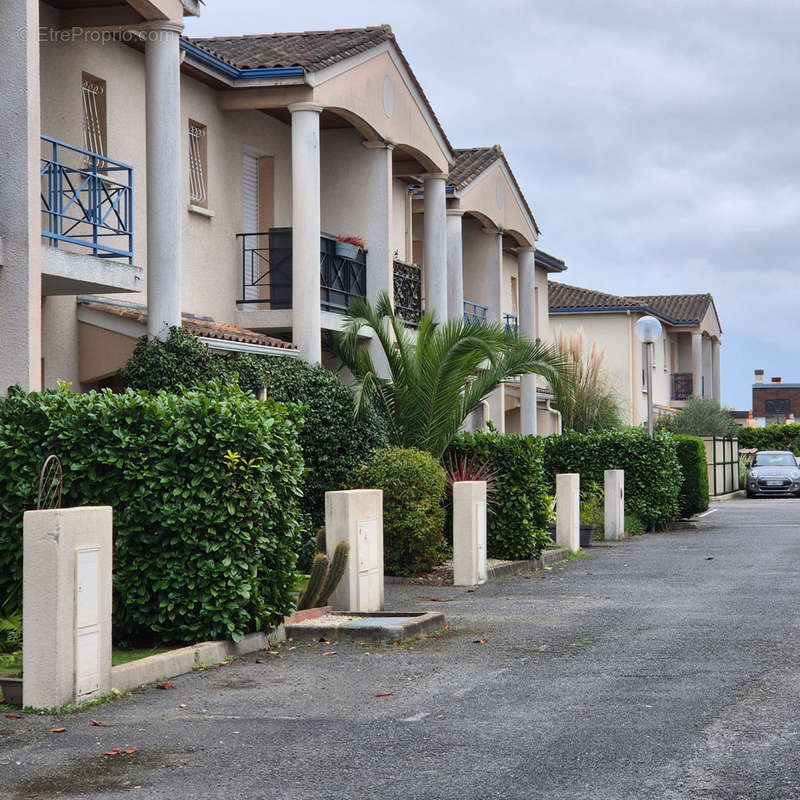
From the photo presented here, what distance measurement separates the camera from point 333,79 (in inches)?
770

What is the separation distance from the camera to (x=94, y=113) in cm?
1708

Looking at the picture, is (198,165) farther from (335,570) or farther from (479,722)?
(479,722)

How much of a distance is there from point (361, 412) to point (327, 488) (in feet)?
3.82

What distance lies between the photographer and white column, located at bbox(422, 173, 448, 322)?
24062mm

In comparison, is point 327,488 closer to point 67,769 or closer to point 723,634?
point 723,634

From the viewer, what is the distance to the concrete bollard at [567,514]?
21.4 meters

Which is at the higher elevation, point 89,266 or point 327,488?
point 89,266

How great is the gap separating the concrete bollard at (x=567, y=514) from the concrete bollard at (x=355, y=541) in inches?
342

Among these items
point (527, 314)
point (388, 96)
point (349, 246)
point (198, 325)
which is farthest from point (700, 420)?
point (198, 325)

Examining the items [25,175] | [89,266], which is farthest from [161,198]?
[25,175]

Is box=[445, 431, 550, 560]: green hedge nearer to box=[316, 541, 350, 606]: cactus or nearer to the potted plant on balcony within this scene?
the potted plant on balcony

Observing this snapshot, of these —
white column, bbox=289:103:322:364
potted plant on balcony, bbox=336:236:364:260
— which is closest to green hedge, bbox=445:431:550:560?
white column, bbox=289:103:322:364

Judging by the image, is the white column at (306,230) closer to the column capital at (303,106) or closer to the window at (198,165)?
the column capital at (303,106)

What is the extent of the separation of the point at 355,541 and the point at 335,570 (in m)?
0.38
